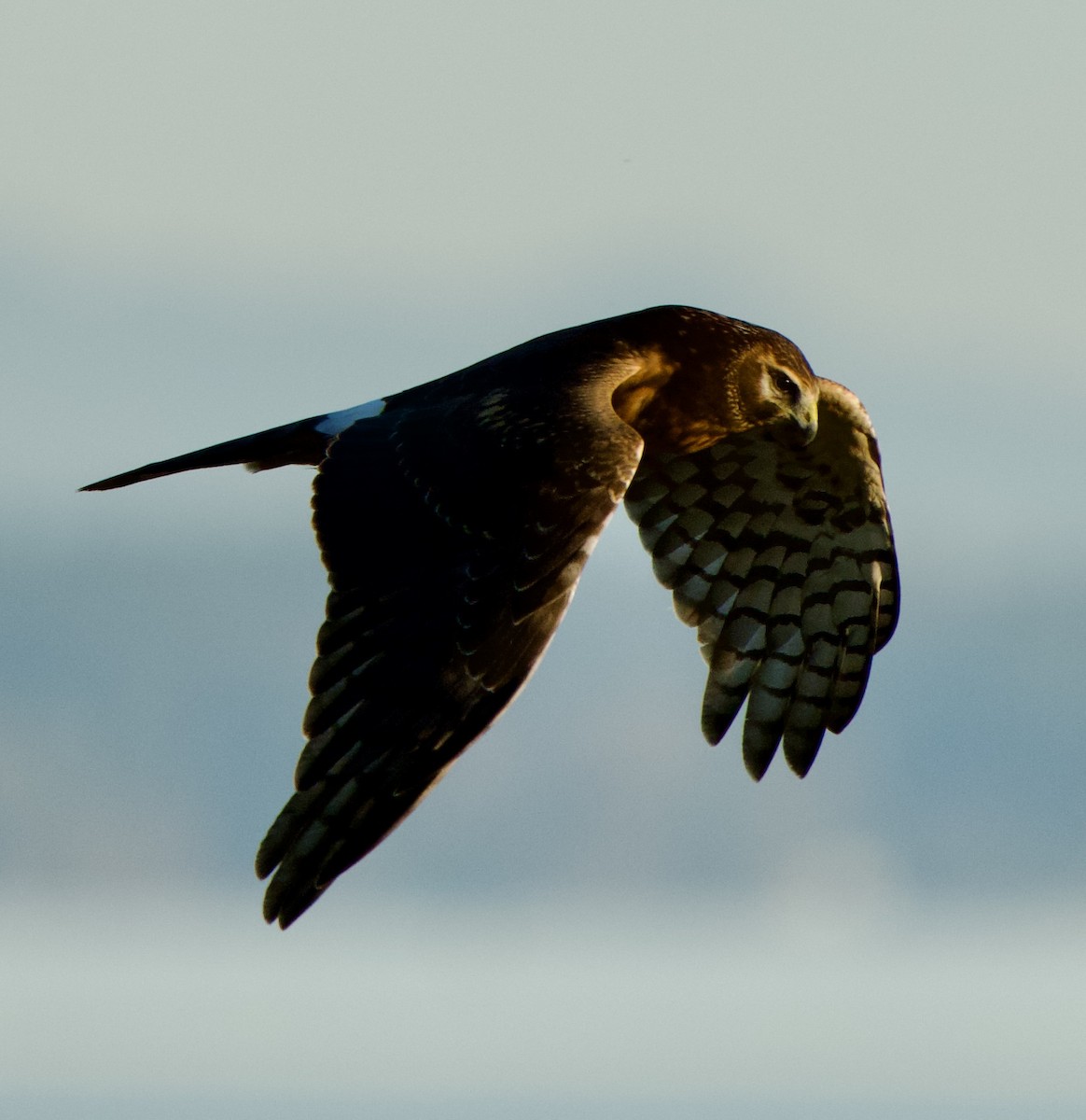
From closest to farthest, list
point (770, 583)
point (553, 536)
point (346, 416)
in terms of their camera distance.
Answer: point (553, 536)
point (346, 416)
point (770, 583)

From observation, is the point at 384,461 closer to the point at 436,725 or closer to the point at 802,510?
the point at 436,725

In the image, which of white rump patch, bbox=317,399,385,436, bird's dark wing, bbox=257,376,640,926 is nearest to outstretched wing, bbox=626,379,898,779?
white rump patch, bbox=317,399,385,436

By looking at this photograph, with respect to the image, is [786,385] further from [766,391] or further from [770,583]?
[770,583]

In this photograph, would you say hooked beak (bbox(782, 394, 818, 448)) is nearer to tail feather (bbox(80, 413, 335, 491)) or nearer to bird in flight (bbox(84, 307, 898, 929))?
bird in flight (bbox(84, 307, 898, 929))

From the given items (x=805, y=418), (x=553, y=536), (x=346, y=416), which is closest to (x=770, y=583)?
(x=805, y=418)

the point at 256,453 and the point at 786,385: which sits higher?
the point at 786,385

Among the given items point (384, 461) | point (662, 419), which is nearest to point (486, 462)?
point (384, 461)
